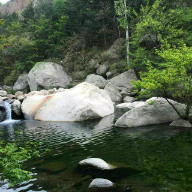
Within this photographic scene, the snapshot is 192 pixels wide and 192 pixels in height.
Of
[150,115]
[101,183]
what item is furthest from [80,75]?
[101,183]

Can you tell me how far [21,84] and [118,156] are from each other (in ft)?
121

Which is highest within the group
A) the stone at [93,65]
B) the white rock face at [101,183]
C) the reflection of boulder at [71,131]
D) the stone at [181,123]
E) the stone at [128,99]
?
the stone at [93,65]

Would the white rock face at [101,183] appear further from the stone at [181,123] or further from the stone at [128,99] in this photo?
the stone at [128,99]

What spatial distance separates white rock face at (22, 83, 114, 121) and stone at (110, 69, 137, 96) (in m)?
9.93

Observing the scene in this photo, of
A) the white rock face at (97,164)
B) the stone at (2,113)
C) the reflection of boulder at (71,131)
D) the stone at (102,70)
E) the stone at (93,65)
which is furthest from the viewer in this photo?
the stone at (93,65)

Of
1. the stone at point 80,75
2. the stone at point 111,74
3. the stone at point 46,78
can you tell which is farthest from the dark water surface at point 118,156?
the stone at point 80,75

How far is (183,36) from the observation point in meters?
31.1

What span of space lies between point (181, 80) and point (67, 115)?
33.1ft

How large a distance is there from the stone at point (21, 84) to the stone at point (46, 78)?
148 inches

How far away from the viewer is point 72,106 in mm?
20359

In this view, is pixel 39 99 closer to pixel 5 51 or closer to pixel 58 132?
pixel 58 132

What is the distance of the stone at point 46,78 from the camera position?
125 feet

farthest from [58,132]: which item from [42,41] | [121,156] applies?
[42,41]

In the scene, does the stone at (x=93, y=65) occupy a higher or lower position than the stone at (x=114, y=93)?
higher
